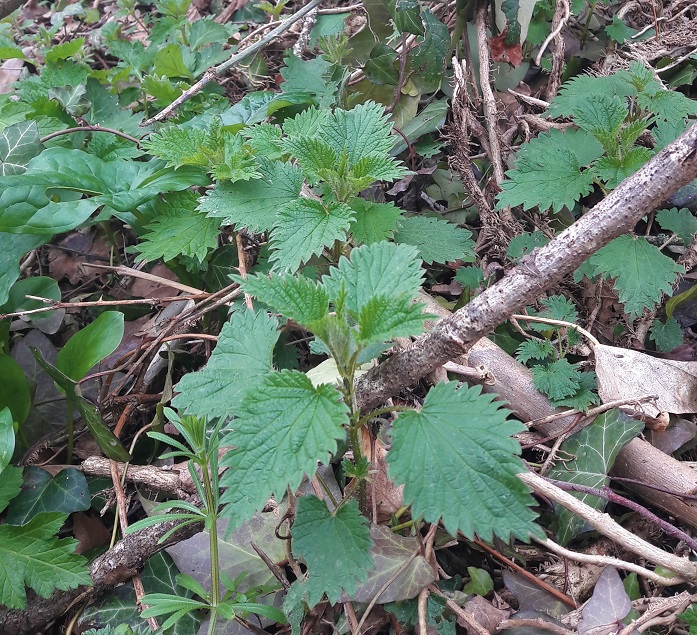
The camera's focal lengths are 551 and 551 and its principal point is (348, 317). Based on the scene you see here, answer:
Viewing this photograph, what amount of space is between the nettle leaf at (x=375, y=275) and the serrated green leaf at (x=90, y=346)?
2.83 ft

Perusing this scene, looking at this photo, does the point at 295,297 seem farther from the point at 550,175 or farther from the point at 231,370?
the point at 550,175

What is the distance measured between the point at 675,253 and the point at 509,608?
132 cm

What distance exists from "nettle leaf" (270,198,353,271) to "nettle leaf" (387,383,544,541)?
589mm

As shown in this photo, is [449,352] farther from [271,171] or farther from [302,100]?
[302,100]

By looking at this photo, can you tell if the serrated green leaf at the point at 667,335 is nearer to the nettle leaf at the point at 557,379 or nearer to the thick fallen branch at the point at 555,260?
the nettle leaf at the point at 557,379

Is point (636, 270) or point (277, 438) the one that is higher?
point (277, 438)

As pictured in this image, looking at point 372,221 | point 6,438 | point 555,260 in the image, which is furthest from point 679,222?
point 6,438

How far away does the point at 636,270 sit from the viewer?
1604 mm

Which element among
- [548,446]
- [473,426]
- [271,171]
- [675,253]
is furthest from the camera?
[675,253]

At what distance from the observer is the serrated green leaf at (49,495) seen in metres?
1.67

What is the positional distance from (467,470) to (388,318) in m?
0.31

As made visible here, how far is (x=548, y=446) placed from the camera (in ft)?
4.90

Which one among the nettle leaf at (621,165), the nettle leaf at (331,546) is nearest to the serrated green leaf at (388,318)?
the nettle leaf at (331,546)

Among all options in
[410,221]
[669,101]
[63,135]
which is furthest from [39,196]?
[669,101]
